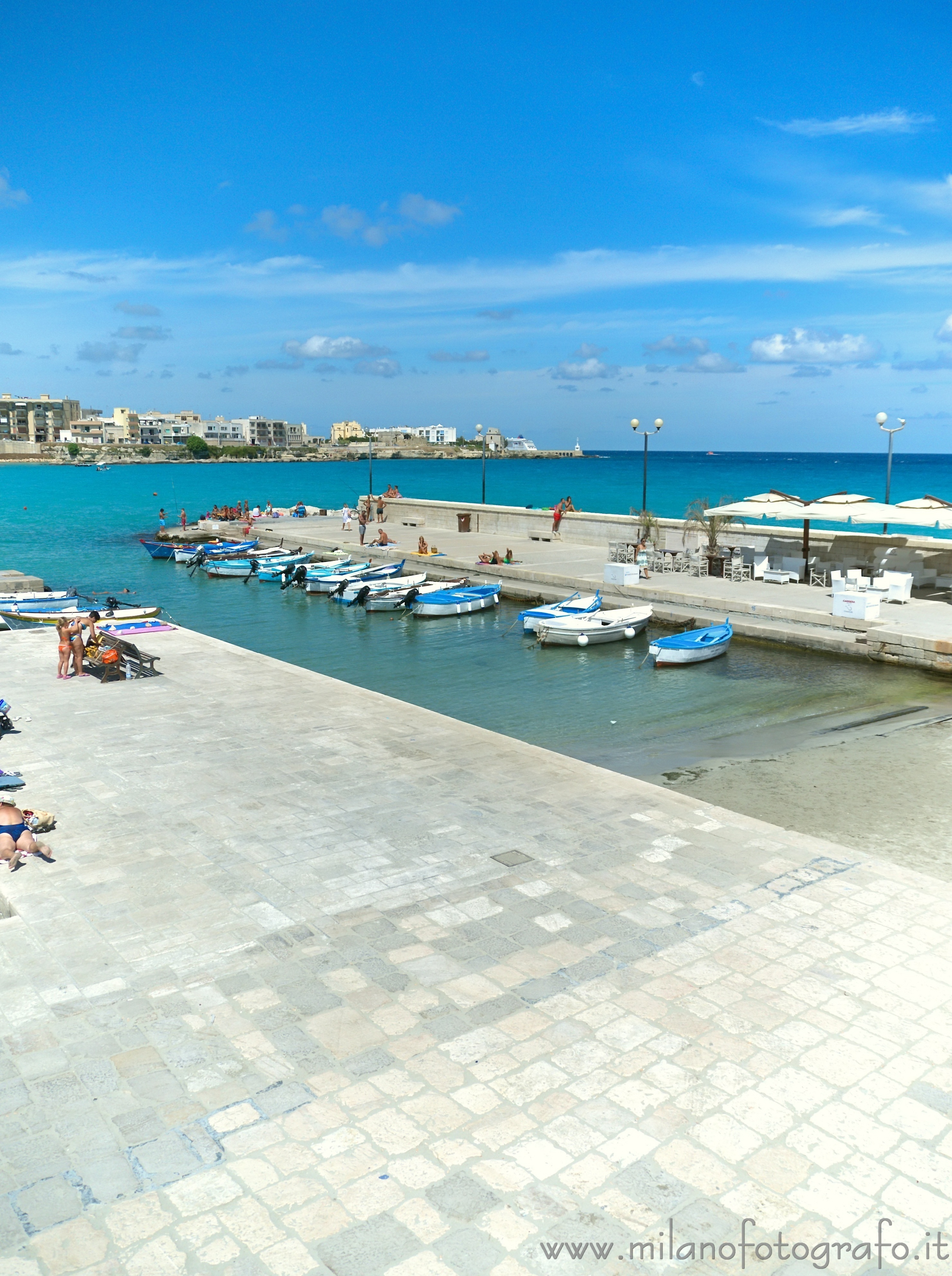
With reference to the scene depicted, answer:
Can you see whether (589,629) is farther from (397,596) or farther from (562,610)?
(397,596)

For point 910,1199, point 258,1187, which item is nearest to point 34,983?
point 258,1187

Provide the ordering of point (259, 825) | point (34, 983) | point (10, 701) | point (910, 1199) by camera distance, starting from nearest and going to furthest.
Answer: point (910, 1199)
point (34, 983)
point (259, 825)
point (10, 701)

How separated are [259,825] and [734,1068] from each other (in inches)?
202

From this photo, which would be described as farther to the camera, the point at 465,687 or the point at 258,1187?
the point at 465,687

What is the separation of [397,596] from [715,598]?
966 cm

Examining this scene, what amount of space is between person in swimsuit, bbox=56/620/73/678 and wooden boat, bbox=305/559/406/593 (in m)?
15.5

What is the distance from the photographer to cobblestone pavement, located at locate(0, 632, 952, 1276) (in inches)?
164

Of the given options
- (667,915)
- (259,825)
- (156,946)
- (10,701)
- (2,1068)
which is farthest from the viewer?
(10,701)

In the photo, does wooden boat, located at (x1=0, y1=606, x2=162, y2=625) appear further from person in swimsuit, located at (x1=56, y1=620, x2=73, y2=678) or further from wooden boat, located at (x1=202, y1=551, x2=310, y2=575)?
wooden boat, located at (x1=202, y1=551, x2=310, y2=575)

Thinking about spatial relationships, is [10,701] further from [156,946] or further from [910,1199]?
[910,1199]

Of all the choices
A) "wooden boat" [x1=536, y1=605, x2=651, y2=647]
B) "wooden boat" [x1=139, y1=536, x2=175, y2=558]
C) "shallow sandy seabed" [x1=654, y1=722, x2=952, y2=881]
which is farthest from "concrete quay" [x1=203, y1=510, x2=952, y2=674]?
"wooden boat" [x1=139, y1=536, x2=175, y2=558]

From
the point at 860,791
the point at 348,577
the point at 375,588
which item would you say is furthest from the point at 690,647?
the point at 348,577

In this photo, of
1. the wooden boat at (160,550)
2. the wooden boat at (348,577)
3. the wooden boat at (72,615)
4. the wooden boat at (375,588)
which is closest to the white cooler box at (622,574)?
the wooden boat at (375,588)

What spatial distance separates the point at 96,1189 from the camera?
4.35 metres
